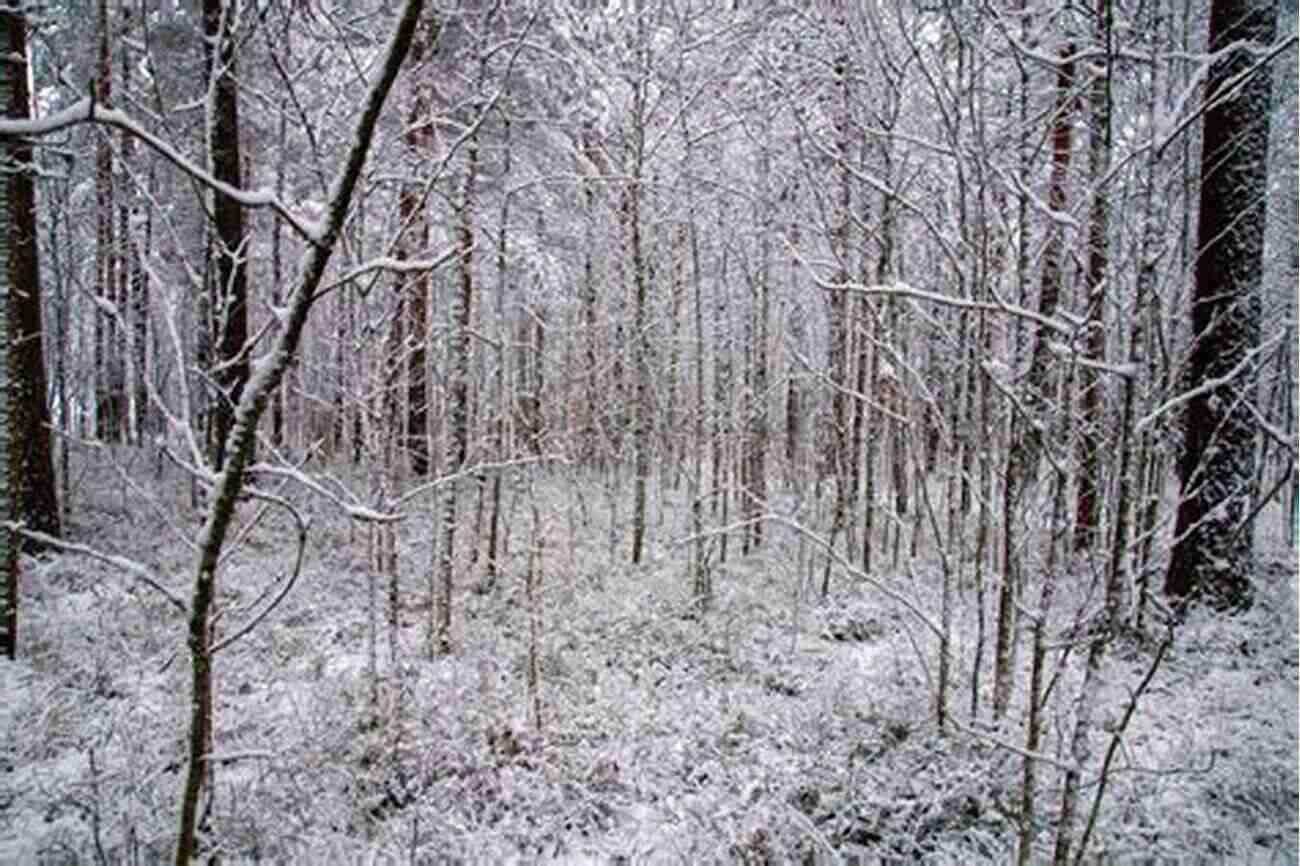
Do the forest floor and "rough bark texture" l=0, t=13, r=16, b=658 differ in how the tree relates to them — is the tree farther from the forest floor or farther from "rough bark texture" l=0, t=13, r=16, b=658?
"rough bark texture" l=0, t=13, r=16, b=658

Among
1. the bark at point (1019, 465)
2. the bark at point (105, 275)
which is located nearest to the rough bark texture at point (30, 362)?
the bark at point (105, 275)

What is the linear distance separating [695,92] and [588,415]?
5.51 m

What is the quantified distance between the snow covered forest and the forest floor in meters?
0.04

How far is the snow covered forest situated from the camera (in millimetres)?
2984

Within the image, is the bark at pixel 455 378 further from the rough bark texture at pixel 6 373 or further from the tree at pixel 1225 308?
the tree at pixel 1225 308

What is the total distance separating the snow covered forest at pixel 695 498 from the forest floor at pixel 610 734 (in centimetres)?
4

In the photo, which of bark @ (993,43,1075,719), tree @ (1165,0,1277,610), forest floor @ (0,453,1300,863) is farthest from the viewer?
tree @ (1165,0,1277,610)

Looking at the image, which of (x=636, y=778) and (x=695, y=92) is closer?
(x=636, y=778)

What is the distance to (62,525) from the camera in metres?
9.30

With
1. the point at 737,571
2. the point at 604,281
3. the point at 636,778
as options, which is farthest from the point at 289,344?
the point at 604,281

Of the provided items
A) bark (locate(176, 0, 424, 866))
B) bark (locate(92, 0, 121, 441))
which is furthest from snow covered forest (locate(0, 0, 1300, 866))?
bark (locate(92, 0, 121, 441))

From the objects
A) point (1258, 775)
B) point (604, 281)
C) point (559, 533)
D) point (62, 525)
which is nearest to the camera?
point (1258, 775)

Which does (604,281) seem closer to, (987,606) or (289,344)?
(987,606)

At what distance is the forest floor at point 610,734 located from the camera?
14.8 ft
